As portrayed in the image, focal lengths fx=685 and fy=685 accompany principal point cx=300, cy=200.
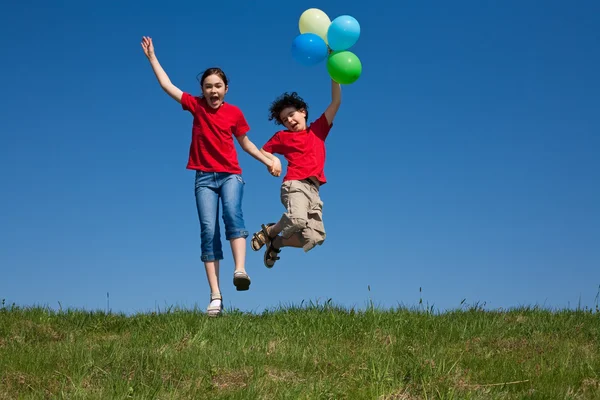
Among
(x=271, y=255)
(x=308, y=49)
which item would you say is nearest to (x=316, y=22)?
(x=308, y=49)

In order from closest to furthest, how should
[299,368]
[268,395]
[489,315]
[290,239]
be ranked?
[268,395] < [299,368] < [489,315] < [290,239]

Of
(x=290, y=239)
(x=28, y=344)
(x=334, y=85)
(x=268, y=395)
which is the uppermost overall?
(x=334, y=85)

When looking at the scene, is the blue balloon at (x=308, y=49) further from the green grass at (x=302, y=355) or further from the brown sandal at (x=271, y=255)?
the green grass at (x=302, y=355)

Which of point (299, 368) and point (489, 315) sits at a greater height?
point (489, 315)

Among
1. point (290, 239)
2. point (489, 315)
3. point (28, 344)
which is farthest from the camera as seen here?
point (290, 239)

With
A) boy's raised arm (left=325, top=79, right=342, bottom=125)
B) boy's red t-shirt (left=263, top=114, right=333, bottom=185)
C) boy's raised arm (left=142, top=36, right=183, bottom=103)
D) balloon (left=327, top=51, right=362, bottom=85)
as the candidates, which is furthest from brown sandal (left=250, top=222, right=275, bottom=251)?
balloon (left=327, top=51, right=362, bottom=85)

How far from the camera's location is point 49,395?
5160mm

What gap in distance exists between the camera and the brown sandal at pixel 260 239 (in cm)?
912

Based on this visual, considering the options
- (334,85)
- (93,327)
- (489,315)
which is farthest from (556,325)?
(93,327)

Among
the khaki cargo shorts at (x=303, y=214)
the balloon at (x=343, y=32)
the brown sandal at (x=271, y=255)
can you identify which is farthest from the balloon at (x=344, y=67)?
the brown sandal at (x=271, y=255)

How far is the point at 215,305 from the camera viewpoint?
827cm

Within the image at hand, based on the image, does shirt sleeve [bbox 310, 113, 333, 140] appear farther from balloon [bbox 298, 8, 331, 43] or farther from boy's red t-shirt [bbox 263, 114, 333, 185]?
balloon [bbox 298, 8, 331, 43]

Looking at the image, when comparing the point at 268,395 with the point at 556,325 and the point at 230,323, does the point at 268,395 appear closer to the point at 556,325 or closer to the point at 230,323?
the point at 230,323

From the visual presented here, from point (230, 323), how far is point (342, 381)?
7.51 ft
